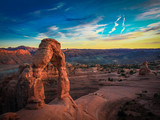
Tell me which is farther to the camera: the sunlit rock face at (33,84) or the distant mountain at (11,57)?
the distant mountain at (11,57)

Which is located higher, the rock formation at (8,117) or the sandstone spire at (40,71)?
the sandstone spire at (40,71)

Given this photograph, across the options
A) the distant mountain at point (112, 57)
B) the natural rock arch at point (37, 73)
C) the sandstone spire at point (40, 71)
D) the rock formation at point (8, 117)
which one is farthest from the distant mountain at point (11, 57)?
the rock formation at point (8, 117)

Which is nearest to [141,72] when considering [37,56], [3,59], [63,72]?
[63,72]

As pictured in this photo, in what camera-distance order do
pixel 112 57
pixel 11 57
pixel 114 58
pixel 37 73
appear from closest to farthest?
pixel 37 73
pixel 11 57
pixel 114 58
pixel 112 57

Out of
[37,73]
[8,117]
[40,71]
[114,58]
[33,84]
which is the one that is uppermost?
[40,71]

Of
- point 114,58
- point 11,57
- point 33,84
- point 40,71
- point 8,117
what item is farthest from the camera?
point 114,58

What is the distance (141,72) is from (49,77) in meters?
21.6

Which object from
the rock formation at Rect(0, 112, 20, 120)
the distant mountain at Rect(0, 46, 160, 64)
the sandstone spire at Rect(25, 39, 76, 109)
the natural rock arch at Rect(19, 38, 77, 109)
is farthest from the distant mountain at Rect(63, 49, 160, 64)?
the rock formation at Rect(0, 112, 20, 120)

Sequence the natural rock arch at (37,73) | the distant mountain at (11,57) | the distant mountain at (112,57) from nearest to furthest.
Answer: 1. the natural rock arch at (37,73)
2. the distant mountain at (11,57)
3. the distant mountain at (112,57)

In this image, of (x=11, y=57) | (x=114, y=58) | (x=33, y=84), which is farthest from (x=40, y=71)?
(x=114, y=58)

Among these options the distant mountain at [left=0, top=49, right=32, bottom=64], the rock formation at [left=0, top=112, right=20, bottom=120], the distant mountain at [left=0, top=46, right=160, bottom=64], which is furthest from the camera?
the distant mountain at [left=0, top=46, right=160, bottom=64]

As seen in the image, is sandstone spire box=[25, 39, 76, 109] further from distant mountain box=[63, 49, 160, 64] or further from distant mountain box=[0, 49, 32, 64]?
distant mountain box=[63, 49, 160, 64]

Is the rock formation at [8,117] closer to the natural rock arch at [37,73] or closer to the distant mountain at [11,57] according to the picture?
the natural rock arch at [37,73]

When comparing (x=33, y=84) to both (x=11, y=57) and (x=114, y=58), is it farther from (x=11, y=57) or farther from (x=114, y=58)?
(x=114, y=58)
